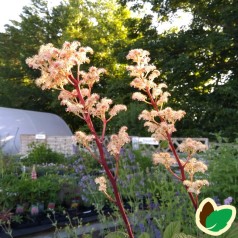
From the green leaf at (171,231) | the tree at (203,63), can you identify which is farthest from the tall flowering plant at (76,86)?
the tree at (203,63)

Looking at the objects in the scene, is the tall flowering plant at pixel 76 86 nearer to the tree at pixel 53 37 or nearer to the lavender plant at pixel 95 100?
the lavender plant at pixel 95 100

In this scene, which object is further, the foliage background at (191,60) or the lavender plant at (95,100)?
the foliage background at (191,60)

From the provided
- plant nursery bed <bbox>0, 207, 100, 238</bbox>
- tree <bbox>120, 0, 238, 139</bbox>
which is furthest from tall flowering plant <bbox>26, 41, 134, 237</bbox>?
tree <bbox>120, 0, 238, 139</bbox>

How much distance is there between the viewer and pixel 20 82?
75.0 ft

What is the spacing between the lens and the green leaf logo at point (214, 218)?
43.5 inches

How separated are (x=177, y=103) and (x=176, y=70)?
1.33 meters

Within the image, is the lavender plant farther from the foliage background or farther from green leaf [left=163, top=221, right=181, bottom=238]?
the foliage background

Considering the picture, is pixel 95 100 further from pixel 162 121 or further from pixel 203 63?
pixel 203 63

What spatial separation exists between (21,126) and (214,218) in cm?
1531

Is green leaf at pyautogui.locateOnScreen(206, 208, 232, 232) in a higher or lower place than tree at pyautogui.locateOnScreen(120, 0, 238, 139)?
lower

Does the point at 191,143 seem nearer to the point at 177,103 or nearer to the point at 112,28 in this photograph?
the point at 177,103

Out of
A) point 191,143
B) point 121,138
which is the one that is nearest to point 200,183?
point 191,143

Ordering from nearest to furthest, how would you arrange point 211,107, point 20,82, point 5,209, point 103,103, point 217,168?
point 103,103 → point 217,168 → point 5,209 → point 211,107 → point 20,82

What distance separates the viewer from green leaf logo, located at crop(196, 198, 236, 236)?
3.63 ft
